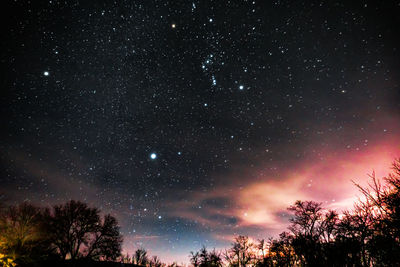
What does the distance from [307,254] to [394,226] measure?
1018 inches

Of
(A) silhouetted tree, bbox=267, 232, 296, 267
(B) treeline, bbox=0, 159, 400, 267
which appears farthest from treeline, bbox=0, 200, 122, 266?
(A) silhouetted tree, bbox=267, 232, 296, 267

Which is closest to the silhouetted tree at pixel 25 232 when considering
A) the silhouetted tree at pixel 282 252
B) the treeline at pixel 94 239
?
the treeline at pixel 94 239

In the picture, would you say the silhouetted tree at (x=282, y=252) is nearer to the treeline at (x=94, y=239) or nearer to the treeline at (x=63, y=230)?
the treeline at (x=94, y=239)

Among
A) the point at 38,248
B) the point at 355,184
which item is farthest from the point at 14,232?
the point at 355,184

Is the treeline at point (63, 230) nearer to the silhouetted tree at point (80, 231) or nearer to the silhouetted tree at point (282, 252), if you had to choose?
the silhouetted tree at point (80, 231)

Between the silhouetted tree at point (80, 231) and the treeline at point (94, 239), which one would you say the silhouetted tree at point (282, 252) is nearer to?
the treeline at point (94, 239)

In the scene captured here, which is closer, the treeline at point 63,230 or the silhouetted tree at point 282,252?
the treeline at point 63,230

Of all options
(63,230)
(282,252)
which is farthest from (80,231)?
(282,252)

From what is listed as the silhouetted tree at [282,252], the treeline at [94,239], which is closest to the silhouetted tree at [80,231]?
the treeline at [94,239]

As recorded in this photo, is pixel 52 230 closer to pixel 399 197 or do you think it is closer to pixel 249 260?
pixel 399 197

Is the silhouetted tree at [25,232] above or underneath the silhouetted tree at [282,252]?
above

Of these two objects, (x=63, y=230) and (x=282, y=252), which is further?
(x=282, y=252)

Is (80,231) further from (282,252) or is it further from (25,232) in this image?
(282,252)

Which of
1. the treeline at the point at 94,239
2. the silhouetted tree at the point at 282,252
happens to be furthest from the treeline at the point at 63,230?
the silhouetted tree at the point at 282,252
